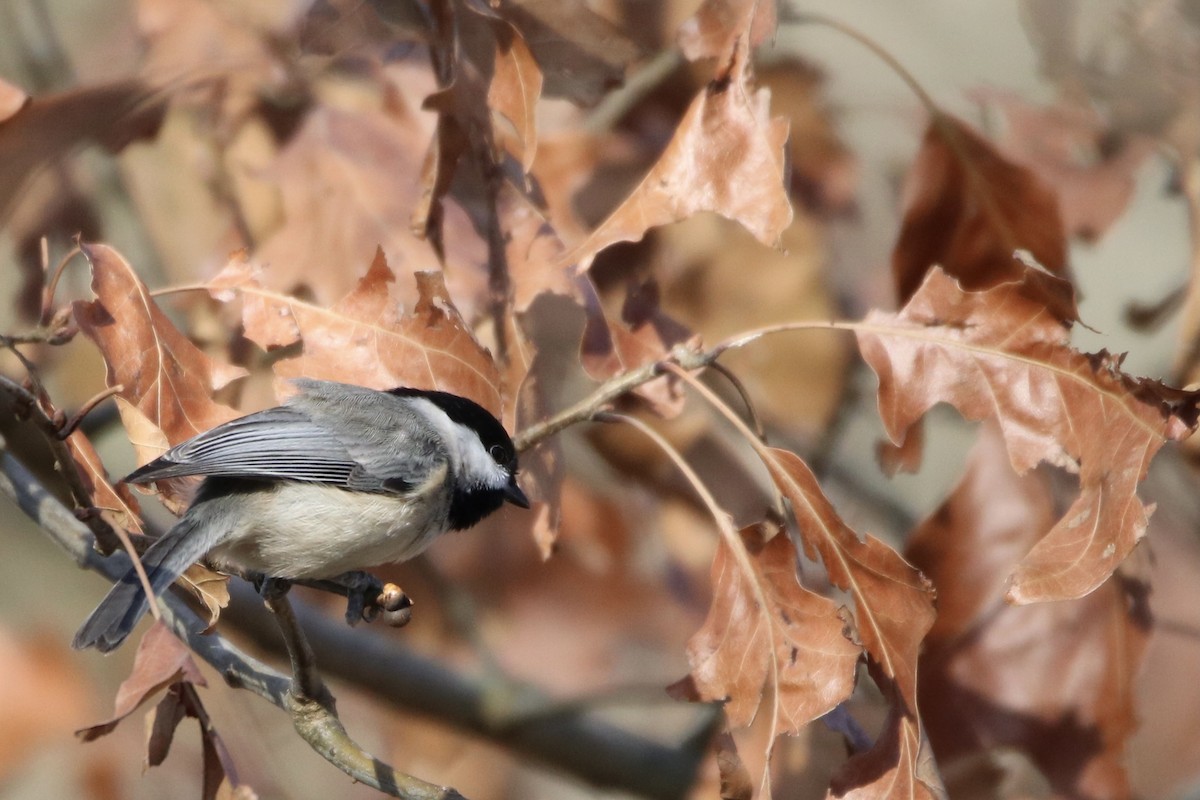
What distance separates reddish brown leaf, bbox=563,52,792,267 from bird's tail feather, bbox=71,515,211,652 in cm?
64

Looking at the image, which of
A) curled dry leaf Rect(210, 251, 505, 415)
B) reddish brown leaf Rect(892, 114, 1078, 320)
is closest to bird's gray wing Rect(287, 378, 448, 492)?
curled dry leaf Rect(210, 251, 505, 415)

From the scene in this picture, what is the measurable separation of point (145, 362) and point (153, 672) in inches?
17.7

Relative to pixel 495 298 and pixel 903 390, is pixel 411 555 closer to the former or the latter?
pixel 495 298

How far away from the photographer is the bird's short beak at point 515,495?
179 centimetres

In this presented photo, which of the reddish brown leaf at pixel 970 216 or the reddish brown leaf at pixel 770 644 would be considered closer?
the reddish brown leaf at pixel 770 644

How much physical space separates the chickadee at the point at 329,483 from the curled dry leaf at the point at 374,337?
10 centimetres

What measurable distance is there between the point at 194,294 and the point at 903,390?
1494 mm

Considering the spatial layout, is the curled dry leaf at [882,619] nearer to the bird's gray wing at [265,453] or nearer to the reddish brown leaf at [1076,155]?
the bird's gray wing at [265,453]

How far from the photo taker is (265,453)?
158cm

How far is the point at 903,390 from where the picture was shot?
1.48 m

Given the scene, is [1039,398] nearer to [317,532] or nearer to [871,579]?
[871,579]

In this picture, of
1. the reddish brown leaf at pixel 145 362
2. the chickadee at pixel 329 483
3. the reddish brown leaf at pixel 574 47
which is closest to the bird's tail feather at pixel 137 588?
the chickadee at pixel 329 483

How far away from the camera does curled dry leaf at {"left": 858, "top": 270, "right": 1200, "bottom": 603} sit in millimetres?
1334

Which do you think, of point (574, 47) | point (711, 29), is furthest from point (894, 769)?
point (574, 47)
